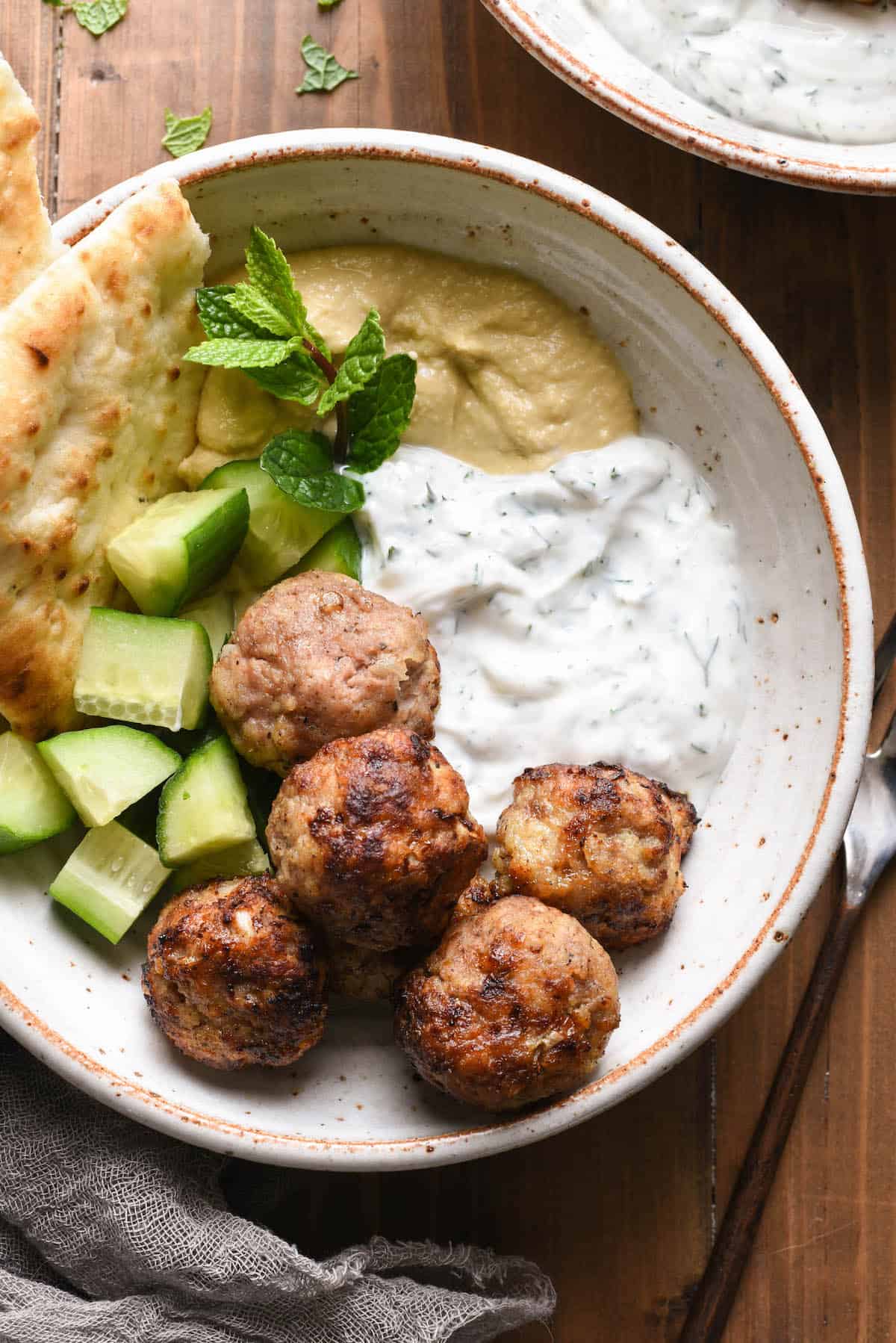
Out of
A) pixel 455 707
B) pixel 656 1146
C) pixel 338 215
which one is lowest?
pixel 656 1146

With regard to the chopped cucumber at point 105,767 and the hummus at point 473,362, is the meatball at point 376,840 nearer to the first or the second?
the chopped cucumber at point 105,767

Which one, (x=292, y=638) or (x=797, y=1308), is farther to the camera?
(x=797, y=1308)

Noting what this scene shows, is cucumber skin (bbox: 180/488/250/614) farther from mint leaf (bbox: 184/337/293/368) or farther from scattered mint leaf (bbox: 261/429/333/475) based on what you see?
mint leaf (bbox: 184/337/293/368)

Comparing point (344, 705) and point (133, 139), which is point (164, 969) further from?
point (133, 139)

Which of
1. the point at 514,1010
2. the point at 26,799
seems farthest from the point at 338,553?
the point at 514,1010

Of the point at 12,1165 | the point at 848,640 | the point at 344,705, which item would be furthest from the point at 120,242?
the point at 12,1165

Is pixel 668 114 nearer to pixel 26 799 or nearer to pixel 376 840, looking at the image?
pixel 376 840
